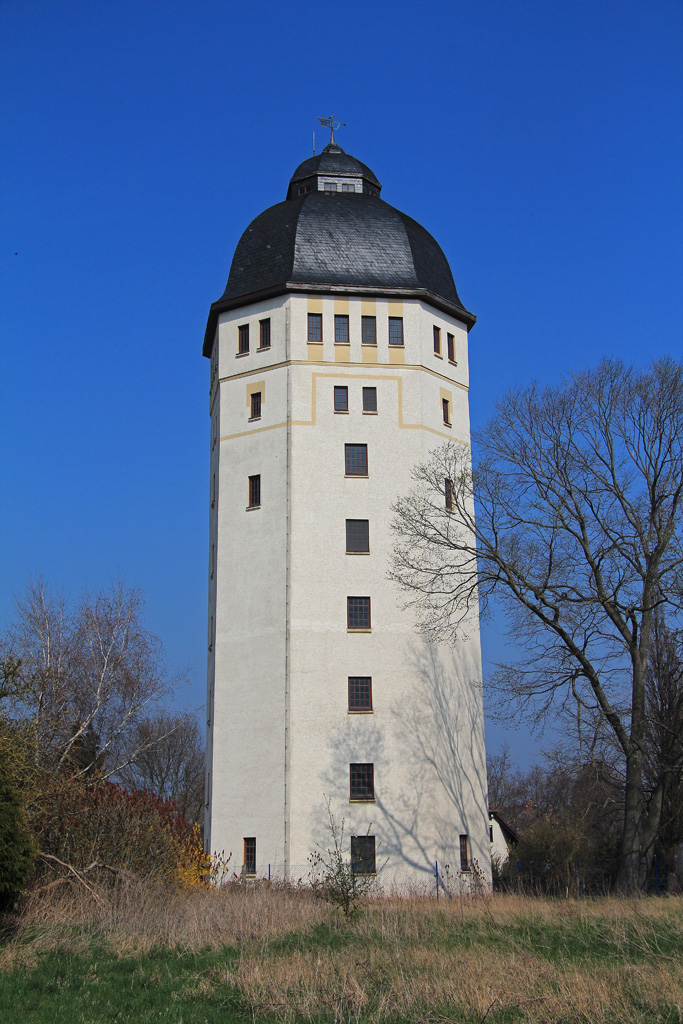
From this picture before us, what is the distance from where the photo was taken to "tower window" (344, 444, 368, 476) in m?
32.5

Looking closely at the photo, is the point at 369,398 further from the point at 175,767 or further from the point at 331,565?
the point at 175,767

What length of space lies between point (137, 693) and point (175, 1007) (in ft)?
109

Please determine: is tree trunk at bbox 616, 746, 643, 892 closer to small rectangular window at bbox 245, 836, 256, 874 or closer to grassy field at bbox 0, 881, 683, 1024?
grassy field at bbox 0, 881, 683, 1024

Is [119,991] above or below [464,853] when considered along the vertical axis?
below

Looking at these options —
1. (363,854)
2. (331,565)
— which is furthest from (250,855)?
(331,565)

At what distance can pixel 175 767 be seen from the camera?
2534 inches

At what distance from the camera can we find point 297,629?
30.9m

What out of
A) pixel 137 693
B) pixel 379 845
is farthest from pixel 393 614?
pixel 137 693

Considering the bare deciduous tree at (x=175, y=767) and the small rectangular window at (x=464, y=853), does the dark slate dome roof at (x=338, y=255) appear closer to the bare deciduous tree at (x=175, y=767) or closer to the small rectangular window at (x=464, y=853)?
the small rectangular window at (x=464, y=853)

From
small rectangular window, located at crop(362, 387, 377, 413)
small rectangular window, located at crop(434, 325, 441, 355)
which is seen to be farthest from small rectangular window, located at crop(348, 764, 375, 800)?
small rectangular window, located at crop(434, 325, 441, 355)

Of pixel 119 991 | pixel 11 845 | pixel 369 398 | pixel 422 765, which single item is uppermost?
pixel 369 398

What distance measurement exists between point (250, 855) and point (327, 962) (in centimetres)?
1637

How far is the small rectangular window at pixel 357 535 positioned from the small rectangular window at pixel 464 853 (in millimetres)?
9156

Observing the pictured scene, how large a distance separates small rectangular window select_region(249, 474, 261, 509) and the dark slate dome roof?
20.0ft
